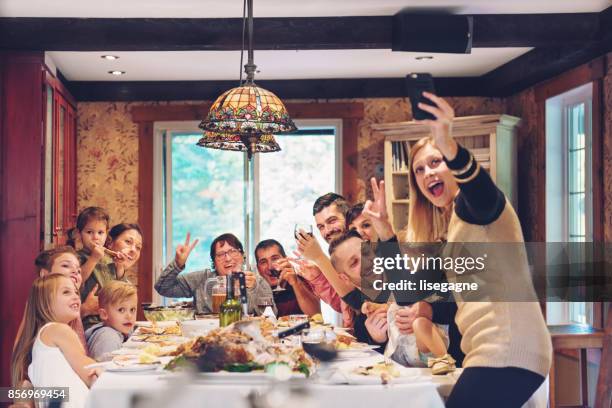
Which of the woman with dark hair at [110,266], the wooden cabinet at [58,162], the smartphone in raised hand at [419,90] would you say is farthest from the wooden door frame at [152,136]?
the smartphone in raised hand at [419,90]

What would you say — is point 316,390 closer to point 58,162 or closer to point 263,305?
point 263,305

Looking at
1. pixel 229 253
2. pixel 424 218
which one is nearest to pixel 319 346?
pixel 424 218

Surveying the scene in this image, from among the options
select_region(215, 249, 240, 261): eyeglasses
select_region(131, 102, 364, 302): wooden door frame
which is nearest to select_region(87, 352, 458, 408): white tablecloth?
select_region(215, 249, 240, 261): eyeglasses

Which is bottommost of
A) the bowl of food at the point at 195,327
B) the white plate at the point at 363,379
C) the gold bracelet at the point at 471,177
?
the white plate at the point at 363,379

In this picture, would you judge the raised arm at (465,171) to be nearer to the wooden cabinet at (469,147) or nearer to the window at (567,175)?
the window at (567,175)

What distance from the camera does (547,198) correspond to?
5.10 m

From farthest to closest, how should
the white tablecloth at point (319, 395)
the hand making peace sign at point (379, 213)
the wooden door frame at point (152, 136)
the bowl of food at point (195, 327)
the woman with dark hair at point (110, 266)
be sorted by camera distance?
the wooden door frame at point (152, 136), the woman with dark hair at point (110, 266), the hand making peace sign at point (379, 213), the bowl of food at point (195, 327), the white tablecloth at point (319, 395)

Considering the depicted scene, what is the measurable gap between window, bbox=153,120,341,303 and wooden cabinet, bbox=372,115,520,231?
0.51 m

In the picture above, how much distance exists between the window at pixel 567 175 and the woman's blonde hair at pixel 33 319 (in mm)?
3458

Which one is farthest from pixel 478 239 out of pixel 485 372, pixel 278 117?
pixel 278 117

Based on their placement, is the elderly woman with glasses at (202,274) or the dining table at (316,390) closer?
the dining table at (316,390)

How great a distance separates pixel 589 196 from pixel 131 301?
117 inches

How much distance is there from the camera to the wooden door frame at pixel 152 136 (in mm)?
5867

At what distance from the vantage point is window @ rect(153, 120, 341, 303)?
19.5 feet
